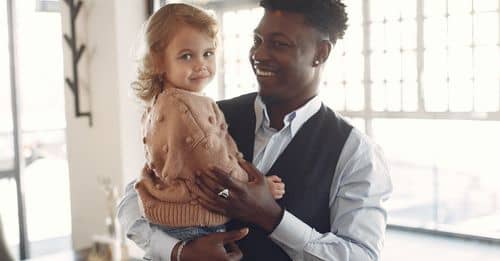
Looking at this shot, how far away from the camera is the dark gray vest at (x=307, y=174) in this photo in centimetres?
141

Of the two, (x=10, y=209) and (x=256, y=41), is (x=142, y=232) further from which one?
(x=10, y=209)

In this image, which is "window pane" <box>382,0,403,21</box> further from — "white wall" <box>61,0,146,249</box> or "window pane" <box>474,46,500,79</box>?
"white wall" <box>61,0,146,249</box>

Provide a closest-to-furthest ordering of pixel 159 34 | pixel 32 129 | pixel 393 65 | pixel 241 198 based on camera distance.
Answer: pixel 241 198 < pixel 159 34 < pixel 393 65 < pixel 32 129

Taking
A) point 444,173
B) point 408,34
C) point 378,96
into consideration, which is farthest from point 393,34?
point 444,173

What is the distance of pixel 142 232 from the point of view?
150 centimetres

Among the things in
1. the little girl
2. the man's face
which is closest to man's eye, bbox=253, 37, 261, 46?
the man's face

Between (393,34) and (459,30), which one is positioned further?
(393,34)

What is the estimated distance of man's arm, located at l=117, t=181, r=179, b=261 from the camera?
1.42 m

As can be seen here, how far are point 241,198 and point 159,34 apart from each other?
1.48ft

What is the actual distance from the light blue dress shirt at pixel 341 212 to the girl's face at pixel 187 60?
21 centimetres

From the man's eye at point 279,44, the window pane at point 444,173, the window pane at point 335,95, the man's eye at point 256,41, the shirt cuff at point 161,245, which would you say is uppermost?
the man's eye at point 256,41

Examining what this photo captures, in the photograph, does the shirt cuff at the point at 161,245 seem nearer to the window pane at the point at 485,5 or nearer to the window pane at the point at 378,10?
the window pane at the point at 485,5

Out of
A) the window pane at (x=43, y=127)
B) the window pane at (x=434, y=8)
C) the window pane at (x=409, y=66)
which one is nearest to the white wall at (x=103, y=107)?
→ the window pane at (x=43, y=127)

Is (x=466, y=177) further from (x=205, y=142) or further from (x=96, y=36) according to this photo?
(x=205, y=142)
